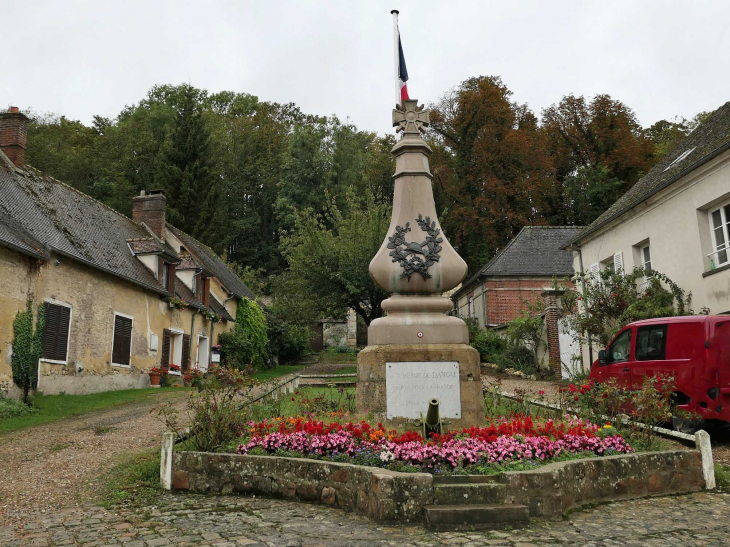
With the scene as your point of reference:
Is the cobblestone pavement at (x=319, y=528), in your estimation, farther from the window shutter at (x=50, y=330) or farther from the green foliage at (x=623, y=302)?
the window shutter at (x=50, y=330)

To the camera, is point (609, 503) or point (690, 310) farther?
point (690, 310)

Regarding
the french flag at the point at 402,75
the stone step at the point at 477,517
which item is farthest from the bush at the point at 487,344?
the stone step at the point at 477,517

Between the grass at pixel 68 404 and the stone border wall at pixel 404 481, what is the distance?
6.19 m

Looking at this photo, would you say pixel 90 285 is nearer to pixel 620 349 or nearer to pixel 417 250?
pixel 417 250

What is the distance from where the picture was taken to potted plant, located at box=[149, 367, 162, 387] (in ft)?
63.3

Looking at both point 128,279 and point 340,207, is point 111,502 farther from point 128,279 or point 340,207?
point 340,207

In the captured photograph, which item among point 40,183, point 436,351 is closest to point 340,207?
point 40,183

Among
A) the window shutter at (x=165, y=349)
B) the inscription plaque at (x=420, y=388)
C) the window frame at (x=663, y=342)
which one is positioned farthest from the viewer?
the window shutter at (x=165, y=349)

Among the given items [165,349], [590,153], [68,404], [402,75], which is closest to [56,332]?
[68,404]

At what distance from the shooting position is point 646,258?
53.0 ft

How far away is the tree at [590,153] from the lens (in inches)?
1308

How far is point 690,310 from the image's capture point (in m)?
13.5

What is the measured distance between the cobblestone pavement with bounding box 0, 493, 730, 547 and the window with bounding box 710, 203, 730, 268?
8699mm

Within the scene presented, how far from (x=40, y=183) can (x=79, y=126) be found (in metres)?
28.0
